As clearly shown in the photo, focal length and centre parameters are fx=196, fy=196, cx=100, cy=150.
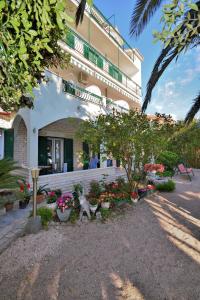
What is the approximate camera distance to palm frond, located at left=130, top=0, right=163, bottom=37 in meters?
6.59

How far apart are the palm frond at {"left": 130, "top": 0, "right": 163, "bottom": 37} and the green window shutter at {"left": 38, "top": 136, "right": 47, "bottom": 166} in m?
8.93

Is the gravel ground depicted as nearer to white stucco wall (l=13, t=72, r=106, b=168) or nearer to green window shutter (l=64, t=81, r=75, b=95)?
white stucco wall (l=13, t=72, r=106, b=168)

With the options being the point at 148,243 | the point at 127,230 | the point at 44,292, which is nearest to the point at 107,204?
the point at 127,230

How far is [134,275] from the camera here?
12.8 feet

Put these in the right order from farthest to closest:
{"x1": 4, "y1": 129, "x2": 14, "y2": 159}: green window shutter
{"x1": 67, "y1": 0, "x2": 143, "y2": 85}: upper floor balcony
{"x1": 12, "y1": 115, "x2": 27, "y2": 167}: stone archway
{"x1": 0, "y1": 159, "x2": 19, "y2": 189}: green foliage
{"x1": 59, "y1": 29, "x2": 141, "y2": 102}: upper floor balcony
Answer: {"x1": 67, "y1": 0, "x2": 143, "y2": 85}: upper floor balcony
{"x1": 59, "y1": 29, "x2": 141, "y2": 102}: upper floor balcony
{"x1": 4, "y1": 129, "x2": 14, "y2": 159}: green window shutter
{"x1": 12, "y1": 115, "x2": 27, "y2": 167}: stone archway
{"x1": 0, "y1": 159, "x2": 19, "y2": 189}: green foliage

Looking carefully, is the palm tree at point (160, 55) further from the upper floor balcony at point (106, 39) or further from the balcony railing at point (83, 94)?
the upper floor balcony at point (106, 39)

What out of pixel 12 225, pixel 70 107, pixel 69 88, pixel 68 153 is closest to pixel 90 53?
pixel 69 88

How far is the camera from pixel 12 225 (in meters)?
6.12

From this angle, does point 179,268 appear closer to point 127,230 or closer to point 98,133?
point 127,230

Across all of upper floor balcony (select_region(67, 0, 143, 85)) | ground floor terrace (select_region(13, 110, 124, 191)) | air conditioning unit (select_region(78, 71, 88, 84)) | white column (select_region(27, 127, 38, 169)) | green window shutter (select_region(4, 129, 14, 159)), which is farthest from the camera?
upper floor balcony (select_region(67, 0, 143, 85))

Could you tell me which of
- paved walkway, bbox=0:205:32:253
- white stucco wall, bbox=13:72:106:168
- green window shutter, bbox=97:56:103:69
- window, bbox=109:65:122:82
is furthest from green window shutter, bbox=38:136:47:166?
window, bbox=109:65:122:82

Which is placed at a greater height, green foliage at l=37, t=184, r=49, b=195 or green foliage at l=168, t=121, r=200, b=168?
green foliage at l=168, t=121, r=200, b=168

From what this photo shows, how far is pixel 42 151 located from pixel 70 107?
14.2ft

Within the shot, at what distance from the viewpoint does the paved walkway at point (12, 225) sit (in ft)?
17.0
